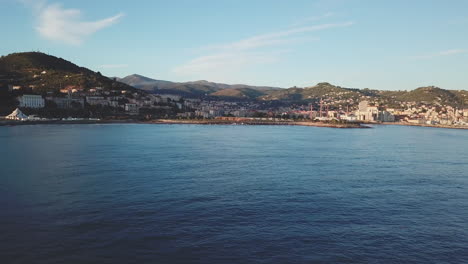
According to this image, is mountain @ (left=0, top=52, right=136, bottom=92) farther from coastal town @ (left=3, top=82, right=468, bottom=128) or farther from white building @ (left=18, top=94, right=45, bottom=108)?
white building @ (left=18, top=94, right=45, bottom=108)

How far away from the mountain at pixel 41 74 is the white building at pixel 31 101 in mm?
17803

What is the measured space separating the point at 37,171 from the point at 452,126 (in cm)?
15464

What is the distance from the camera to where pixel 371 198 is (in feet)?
65.6

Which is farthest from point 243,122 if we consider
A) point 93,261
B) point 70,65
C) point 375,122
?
point 93,261

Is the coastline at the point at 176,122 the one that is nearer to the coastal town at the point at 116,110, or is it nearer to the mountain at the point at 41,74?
the coastal town at the point at 116,110

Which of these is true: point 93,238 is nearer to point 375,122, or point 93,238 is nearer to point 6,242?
point 6,242

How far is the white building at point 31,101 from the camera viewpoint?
102125mm

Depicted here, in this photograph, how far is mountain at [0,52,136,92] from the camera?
133m

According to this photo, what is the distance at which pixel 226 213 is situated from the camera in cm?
1648

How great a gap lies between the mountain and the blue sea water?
119405 millimetres

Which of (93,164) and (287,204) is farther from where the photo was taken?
(93,164)

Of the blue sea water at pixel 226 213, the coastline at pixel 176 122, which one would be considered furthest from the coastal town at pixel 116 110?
the blue sea water at pixel 226 213

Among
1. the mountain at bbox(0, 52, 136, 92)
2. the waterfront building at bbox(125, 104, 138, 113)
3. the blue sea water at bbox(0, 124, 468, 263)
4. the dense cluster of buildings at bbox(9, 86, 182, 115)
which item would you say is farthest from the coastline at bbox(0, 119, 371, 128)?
the blue sea water at bbox(0, 124, 468, 263)

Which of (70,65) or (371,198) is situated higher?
(70,65)
